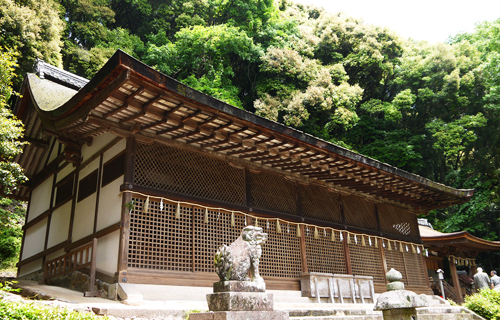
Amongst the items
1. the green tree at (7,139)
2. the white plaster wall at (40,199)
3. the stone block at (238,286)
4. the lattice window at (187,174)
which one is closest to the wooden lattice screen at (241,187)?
the lattice window at (187,174)

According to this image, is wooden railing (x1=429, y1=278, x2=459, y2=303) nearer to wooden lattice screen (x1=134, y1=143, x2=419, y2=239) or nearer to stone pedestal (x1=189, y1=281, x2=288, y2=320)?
wooden lattice screen (x1=134, y1=143, x2=419, y2=239)

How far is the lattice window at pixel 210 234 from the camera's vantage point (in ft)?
30.4

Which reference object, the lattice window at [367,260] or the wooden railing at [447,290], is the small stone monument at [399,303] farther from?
the wooden railing at [447,290]

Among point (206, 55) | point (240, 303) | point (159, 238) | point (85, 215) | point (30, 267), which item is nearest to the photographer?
point (240, 303)

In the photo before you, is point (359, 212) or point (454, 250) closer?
point (359, 212)

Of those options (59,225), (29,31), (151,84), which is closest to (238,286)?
(151,84)

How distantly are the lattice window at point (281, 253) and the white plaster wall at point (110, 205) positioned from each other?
4.25 metres

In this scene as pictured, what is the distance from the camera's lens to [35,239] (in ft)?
43.4

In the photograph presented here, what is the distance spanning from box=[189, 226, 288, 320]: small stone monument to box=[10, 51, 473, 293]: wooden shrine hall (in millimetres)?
3401

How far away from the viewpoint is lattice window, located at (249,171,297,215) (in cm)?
1120

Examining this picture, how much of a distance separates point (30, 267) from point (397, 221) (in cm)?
1467

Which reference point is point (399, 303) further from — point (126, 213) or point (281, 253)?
point (126, 213)

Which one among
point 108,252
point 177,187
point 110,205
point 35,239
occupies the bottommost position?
point 108,252

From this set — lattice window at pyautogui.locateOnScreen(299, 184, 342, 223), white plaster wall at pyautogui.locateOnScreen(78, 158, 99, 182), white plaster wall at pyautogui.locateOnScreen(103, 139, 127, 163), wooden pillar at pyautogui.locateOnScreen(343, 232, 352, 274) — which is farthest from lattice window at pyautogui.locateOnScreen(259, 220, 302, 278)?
white plaster wall at pyautogui.locateOnScreen(78, 158, 99, 182)
